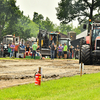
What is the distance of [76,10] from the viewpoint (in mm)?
46781

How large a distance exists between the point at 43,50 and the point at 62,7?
14045 millimetres

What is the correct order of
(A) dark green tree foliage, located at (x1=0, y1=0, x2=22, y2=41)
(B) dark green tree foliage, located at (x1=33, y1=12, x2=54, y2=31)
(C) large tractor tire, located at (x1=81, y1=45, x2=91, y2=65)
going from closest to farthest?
(C) large tractor tire, located at (x1=81, y1=45, x2=91, y2=65)
(A) dark green tree foliage, located at (x1=0, y1=0, x2=22, y2=41)
(B) dark green tree foliage, located at (x1=33, y1=12, x2=54, y2=31)

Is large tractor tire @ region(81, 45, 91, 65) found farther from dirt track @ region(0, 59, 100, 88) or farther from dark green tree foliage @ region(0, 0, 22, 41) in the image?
dark green tree foliage @ region(0, 0, 22, 41)

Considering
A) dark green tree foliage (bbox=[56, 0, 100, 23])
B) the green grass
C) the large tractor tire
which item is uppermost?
dark green tree foliage (bbox=[56, 0, 100, 23])

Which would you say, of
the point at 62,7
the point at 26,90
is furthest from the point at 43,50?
the point at 26,90

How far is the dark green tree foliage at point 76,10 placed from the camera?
44875 millimetres

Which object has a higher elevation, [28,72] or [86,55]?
[86,55]

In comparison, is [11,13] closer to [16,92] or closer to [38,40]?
[38,40]

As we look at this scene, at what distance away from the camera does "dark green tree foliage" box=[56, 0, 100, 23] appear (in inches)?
1767

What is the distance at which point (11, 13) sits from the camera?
72062 millimetres

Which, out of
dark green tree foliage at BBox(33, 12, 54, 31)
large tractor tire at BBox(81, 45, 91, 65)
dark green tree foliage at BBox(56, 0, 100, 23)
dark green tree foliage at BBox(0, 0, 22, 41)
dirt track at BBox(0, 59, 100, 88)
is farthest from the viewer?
dark green tree foliage at BBox(33, 12, 54, 31)

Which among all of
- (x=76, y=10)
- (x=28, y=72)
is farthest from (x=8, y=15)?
(x=28, y=72)

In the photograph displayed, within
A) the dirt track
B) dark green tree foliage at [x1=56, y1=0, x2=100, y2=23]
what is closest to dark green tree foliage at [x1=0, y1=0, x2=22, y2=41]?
dark green tree foliage at [x1=56, y1=0, x2=100, y2=23]

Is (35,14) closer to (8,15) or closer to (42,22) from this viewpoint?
(42,22)
